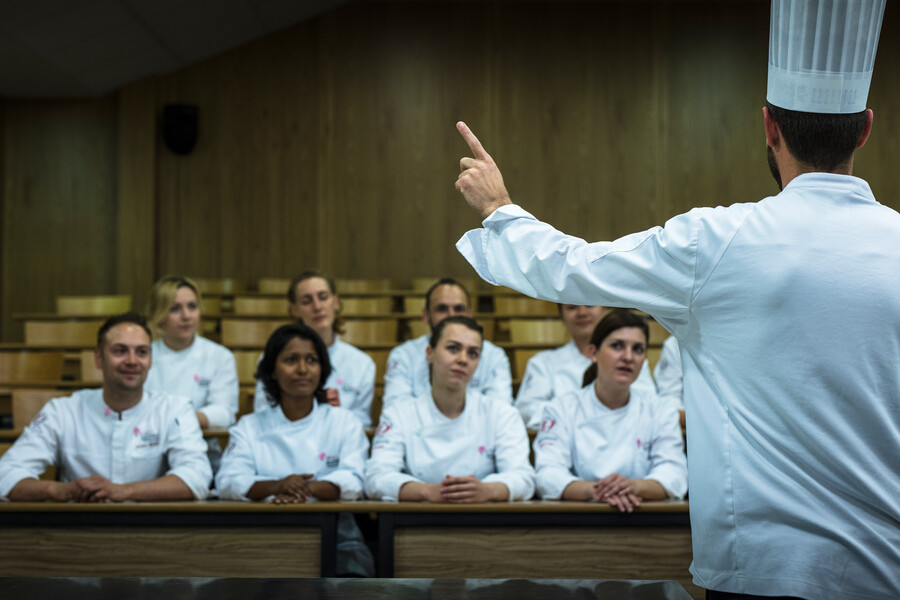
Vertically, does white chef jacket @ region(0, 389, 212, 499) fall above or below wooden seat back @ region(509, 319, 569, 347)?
below

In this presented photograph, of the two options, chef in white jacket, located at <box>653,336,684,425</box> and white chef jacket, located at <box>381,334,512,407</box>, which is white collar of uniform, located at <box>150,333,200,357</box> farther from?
chef in white jacket, located at <box>653,336,684,425</box>

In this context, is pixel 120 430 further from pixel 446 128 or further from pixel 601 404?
pixel 446 128

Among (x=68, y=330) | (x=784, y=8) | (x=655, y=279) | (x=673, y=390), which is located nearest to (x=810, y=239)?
(x=655, y=279)

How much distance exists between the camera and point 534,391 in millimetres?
3885

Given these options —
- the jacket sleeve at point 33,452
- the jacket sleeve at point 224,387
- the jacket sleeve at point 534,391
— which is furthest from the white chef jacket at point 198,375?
the jacket sleeve at point 534,391

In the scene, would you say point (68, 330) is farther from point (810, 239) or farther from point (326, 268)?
point (810, 239)

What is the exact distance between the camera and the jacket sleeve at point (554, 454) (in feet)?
8.69

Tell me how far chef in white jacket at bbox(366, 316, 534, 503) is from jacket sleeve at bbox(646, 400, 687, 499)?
1.44 feet

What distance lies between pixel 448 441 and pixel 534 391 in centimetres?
104

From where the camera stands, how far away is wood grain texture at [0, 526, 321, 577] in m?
2.21

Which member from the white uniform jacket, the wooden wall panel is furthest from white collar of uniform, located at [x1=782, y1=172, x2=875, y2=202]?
the wooden wall panel

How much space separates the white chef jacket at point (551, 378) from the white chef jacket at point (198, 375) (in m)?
1.40

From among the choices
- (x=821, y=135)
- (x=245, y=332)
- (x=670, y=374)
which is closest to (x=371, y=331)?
(x=245, y=332)

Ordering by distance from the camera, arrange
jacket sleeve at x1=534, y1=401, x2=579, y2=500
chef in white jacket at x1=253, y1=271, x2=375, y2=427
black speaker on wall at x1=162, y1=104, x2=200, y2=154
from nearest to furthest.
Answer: jacket sleeve at x1=534, y1=401, x2=579, y2=500
chef in white jacket at x1=253, y1=271, x2=375, y2=427
black speaker on wall at x1=162, y1=104, x2=200, y2=154
